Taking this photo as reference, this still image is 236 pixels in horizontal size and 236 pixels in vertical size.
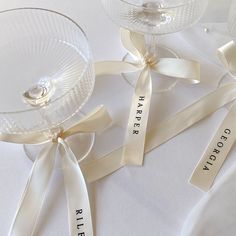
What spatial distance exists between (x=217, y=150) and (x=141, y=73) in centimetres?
18

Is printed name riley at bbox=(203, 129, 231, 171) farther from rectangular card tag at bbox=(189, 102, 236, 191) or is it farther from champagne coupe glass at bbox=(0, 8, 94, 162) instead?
champagne coupe glass at bbox=(0, 8, 94, 162)

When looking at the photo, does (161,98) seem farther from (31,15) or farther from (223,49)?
(31,15)

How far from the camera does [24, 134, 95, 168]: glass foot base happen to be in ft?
1.79

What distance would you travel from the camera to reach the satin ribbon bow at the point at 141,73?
545mm

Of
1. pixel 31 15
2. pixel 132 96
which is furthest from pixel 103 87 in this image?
pixel 31 15

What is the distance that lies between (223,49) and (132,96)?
0.55ft

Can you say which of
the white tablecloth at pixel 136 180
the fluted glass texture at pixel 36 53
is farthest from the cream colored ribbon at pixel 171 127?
the fluted glass texture at pixel 36 53

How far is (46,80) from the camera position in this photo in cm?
58

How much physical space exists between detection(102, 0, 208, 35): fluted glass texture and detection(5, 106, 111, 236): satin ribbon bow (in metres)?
0.14

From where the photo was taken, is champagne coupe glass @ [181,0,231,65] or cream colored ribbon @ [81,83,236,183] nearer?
cream colored ribbon @ [81,83,236,183]

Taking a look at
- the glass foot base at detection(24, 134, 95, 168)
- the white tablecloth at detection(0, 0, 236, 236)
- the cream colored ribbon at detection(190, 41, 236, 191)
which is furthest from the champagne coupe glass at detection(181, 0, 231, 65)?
the glass foot base at detection(24, 134, 95, 168)

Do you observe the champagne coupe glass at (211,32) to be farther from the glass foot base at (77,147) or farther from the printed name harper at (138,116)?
the glass foot base at (77,147)

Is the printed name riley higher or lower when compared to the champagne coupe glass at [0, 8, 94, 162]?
lower

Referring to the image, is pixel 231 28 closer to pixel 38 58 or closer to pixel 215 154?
pixel 215 154
